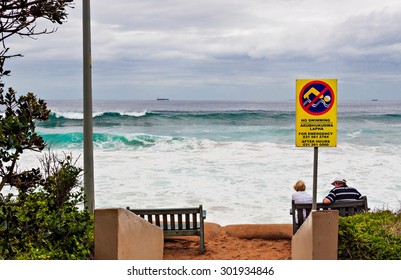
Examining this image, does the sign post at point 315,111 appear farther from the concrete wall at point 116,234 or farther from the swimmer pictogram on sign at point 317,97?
the concrete wall at point 116,234

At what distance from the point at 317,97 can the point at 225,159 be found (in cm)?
2215

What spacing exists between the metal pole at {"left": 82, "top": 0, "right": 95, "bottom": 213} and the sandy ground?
8.65 feet

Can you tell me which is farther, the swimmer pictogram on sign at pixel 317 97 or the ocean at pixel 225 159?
the ocean at pixel 225 159

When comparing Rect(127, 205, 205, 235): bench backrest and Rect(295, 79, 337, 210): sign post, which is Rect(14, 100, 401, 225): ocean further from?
Rect(295, 79, 337, 210): sign post

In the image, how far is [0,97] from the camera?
429 cm

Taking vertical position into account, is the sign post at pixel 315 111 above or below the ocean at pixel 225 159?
above

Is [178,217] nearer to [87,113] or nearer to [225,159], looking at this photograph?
[87,113]

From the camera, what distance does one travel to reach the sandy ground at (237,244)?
9.84 metres

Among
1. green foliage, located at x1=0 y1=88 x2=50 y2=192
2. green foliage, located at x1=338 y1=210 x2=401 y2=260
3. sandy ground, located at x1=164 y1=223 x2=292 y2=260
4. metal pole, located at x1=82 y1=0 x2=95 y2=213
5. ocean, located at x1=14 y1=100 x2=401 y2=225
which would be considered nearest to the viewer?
green foliage, located at x1=0 y1=88 x2=50 y2=192

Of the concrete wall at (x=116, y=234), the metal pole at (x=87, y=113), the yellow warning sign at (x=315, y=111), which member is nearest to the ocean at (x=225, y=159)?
the metal pole at (x=87, y=113)

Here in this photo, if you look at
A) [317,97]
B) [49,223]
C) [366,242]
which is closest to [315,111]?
[317,97]

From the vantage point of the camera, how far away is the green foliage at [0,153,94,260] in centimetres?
409

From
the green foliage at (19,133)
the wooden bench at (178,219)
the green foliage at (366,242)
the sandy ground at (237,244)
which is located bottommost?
the sandy ground at (237,244)

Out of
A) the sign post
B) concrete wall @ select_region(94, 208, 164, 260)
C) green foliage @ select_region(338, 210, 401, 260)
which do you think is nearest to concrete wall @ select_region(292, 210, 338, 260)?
green foliage @ select_region(338, 210, 401, 260)
